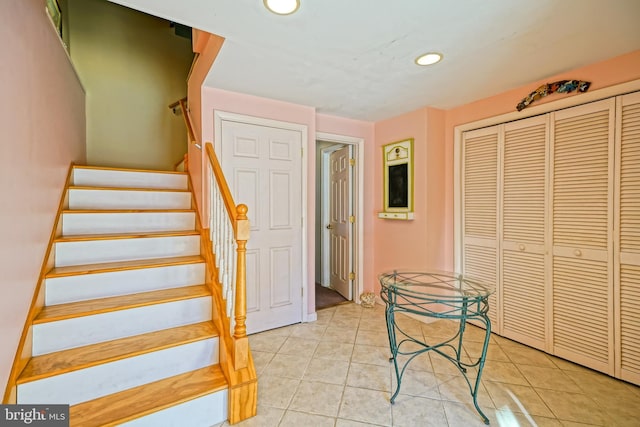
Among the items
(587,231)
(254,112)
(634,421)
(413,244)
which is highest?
(254,112)


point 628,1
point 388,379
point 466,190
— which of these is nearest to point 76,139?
point 388,379

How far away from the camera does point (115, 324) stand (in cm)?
162

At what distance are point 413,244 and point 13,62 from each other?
3.20m

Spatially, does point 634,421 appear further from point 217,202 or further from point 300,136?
point 300,136

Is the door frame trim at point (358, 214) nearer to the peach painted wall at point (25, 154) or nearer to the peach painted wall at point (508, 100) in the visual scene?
the peach painted wall at point (508, 100)

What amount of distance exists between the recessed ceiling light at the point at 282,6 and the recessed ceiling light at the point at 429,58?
0.95 meters

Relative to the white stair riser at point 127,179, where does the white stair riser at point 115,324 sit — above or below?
below

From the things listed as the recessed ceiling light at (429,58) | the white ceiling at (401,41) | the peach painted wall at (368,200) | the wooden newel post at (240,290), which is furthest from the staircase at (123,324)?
the recessed ceiling light at (429,58)

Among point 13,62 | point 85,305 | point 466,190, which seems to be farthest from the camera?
point 466,190

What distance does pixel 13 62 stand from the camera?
130cm

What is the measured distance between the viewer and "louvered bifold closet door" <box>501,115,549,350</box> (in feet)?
7.48

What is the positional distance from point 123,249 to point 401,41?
2421mm

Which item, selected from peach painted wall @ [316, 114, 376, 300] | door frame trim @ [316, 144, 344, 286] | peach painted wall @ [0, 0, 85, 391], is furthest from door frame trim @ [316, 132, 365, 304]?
peach painted wall @ [0, 0, 85, 391]

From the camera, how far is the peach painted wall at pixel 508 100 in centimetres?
186
